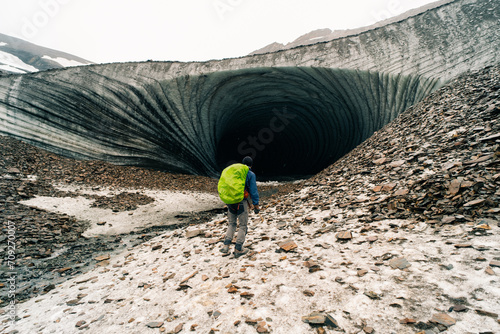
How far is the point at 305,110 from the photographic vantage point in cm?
1585

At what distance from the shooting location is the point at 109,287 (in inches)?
137

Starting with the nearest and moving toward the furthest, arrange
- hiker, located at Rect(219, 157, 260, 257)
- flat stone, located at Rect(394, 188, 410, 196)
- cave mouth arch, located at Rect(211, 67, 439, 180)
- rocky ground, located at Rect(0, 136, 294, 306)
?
hiker, located at Rect(219, 157, 260, 257), flat stone, located at Rect(394, 188, 410, 196), rocky ground, located at Rect(0, 136, 294, 306), cave mouth arch, located at Rect(211, 67, 439, 180)

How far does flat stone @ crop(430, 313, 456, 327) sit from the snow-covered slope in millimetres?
51067

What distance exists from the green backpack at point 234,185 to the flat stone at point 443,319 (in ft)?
8.09

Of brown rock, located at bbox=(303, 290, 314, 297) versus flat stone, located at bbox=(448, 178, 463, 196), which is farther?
flat stone, located at bbox=(448, 178, 463, 196)

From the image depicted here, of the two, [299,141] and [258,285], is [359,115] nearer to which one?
[299,141]

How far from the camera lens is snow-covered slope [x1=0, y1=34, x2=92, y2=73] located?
1505 inches

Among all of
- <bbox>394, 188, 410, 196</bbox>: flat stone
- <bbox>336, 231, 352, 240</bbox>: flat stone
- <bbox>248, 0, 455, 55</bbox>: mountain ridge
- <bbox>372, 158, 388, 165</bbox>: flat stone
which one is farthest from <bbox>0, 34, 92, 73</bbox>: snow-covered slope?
<bbox>394, 188, 410, 196</bbox>: flat stone

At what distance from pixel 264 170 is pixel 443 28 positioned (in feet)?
50.3

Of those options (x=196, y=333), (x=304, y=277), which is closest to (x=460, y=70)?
(x=304, y=277)

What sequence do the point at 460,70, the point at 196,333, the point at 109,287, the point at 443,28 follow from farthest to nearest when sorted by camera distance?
the point at 443,28, the point at 460,70, the point at 109,287, the point at 196,333

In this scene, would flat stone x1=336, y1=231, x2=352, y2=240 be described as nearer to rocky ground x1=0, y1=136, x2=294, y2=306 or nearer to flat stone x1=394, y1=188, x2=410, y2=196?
flat stone x1=394, y1=188, x2=410, y2=196

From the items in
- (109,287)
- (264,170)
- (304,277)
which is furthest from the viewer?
(264,170)

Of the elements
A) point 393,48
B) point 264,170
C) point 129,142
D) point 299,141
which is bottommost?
point 264,170
